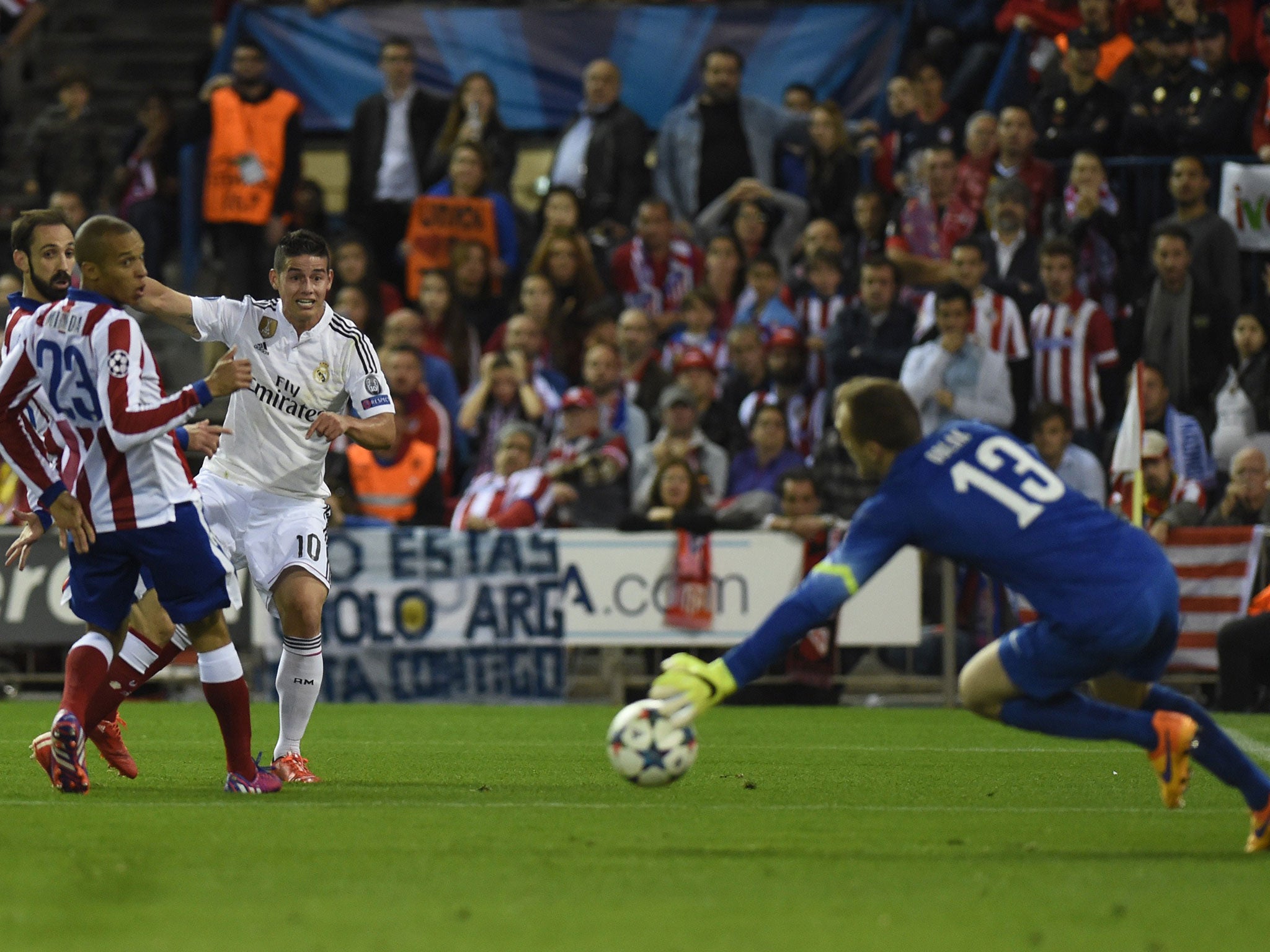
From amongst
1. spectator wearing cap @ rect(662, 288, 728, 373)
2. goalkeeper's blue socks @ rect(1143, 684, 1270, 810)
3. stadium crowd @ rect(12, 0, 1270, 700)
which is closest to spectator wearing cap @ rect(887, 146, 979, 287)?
stadium crowd @ rect(12, 0, 1270, 700)

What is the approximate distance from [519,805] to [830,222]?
31.8 ft

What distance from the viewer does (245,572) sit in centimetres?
1427

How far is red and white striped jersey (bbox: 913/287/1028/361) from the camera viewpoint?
14492 mm

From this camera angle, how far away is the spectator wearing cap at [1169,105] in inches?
603

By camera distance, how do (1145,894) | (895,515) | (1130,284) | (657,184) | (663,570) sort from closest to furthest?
(1145,894)
(895,515)
(663,570)
(1130,284)
(657,184)

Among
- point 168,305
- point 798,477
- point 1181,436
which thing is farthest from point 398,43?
point 168,305

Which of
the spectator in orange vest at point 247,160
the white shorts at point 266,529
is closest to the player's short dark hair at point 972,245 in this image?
the spectator in orange vest at point 247,160

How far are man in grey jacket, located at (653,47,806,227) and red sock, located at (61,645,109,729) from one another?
10.1 metres

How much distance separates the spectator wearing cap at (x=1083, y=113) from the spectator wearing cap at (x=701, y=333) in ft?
9.91

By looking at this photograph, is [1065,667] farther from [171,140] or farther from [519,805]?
[171,140]

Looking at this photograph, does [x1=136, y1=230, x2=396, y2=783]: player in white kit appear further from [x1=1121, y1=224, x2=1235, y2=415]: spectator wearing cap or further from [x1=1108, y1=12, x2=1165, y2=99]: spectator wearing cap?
[x1=1108, y1=12, x2=1165, y2=99]: spectator wearing cap

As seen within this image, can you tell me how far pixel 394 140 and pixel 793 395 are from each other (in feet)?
15.1

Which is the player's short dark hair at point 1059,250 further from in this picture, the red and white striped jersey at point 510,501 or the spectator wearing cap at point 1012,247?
the red and white striped jersey at point 510,501

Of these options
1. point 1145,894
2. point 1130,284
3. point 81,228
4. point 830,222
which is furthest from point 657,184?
point 1145,894
